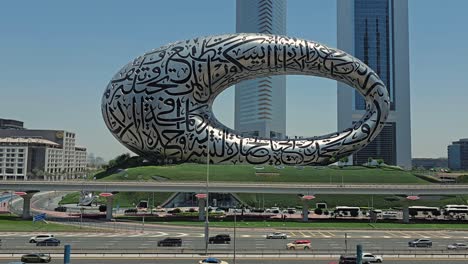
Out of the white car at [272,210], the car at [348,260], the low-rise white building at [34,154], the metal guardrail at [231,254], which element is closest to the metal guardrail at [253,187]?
the white car at [272,210]

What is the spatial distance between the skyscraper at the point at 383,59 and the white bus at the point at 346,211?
281 ft

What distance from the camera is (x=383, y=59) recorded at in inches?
5699

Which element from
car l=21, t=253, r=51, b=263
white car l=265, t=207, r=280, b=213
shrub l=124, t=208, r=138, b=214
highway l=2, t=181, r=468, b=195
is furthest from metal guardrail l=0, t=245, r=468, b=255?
white car l=265, t=207, r=280, b=213

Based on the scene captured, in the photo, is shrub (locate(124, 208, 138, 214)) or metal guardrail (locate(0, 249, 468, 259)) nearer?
metal guardrail (locate(0, 249, 468, 259))

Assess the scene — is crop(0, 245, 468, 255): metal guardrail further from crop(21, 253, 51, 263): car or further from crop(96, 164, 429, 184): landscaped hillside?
crop(96, 164, 429, 184): landscaped hillside

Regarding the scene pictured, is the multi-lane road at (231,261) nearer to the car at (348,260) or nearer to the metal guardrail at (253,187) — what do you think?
the car at (348,260)

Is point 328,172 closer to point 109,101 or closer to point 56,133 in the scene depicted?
point 109,101

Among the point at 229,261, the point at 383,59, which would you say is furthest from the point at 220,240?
the point at 383,59

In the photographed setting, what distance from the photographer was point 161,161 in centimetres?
6894

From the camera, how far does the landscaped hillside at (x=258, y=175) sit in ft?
215

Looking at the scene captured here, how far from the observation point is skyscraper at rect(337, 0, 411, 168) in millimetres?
142125

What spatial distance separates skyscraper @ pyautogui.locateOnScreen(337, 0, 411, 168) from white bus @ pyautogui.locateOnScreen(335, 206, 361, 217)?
281 feet

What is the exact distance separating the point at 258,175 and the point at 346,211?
1428 cm

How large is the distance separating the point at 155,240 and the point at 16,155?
12522 cm
